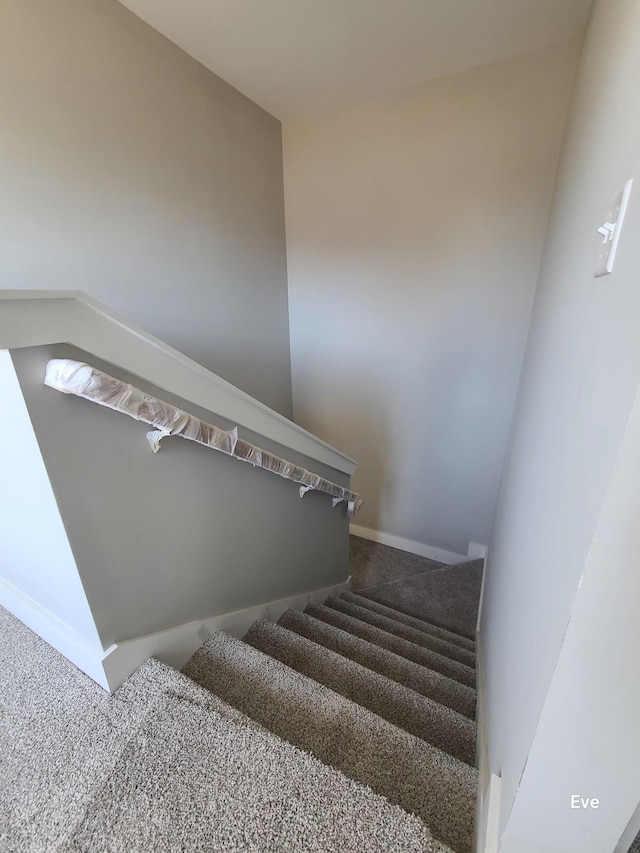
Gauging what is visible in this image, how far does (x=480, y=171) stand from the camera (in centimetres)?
201

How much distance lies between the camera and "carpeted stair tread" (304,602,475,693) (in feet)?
5.18

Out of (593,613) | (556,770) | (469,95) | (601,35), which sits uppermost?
(469,95)

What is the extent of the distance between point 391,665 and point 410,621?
0.89m

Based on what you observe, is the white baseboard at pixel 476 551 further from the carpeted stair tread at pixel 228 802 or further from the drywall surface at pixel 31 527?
the drywall surface at pixel 31 527

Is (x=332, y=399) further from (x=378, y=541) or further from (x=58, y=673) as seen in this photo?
(x=58, y=673)

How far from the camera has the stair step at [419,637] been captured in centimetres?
182

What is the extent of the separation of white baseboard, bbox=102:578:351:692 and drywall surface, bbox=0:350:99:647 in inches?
3.1

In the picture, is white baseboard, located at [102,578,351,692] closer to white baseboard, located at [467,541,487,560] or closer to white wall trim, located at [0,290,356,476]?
white wall trim, located at [0,290,356,476]

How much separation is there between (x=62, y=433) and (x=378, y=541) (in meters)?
2.84

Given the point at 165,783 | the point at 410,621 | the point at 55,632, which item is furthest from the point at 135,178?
the point at 410,621

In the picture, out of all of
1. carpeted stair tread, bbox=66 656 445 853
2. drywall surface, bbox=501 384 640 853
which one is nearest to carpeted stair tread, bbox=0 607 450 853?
carpeted stair tread, bbox=66 656 445 853

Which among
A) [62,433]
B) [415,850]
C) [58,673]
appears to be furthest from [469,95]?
[58,673]

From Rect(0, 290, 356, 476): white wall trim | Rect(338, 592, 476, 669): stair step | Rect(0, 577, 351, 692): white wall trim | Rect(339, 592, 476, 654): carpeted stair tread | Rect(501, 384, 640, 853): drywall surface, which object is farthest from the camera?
Rect(339, 592, 476, 654): carpeted stair tread

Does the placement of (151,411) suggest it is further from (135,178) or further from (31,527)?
(135,178)
